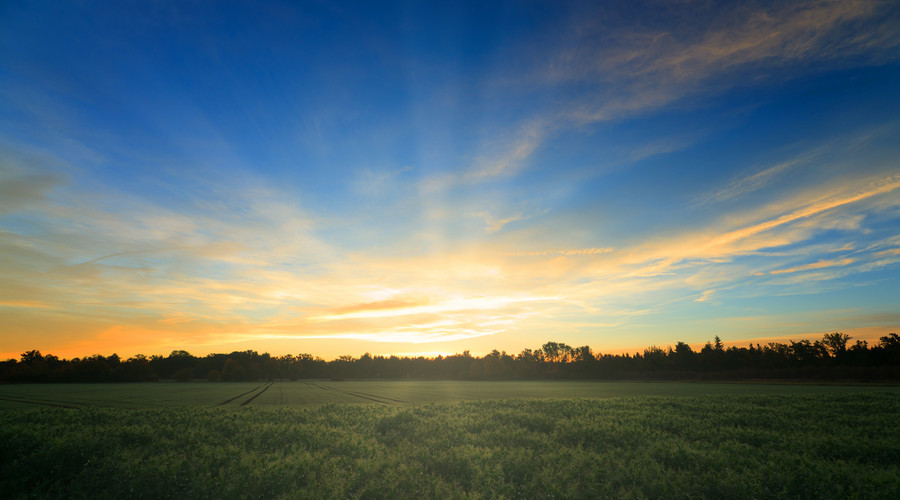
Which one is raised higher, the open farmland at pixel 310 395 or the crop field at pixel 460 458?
the crop field at pixel 460 458

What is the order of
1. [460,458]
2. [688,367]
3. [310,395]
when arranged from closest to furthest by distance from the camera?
[460,458] → [310,395] → [688,367]

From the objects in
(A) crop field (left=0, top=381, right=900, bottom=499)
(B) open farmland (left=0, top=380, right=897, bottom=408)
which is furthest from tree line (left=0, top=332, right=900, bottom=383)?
(A) crop field (left=0, top=381, right=900, bottom=499)

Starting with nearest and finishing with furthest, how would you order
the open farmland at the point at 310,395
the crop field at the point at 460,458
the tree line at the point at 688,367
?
the crop field at the point at 460,458 → the open farmland at the point at 310,395 → the tree line at the point at 688,367

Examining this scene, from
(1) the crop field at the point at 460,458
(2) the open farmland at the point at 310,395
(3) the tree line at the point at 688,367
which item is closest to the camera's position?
(1) the crop field at the point at 460,458

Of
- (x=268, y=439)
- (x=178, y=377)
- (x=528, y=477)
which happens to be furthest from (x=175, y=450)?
(x=178, y=377)

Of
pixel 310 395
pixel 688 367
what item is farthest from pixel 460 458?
pixel 688 367

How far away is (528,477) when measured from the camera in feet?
54.0

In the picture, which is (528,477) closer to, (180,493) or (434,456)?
(434,456)

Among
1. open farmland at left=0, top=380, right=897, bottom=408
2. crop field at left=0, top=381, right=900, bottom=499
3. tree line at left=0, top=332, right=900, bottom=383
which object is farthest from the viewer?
tree line at left=0, top=332, right=900, bottom=383

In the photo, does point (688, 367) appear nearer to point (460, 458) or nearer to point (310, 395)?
point (310, 395)

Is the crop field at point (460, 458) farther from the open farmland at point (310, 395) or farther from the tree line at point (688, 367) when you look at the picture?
the tree line at point (688, 367)

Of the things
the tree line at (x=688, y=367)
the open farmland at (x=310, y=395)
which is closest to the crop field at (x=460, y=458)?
the open farmland at (x=310, y=395)

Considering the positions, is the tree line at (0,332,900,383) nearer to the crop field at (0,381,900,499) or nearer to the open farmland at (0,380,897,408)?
the open farmland at (0,380,897,408)

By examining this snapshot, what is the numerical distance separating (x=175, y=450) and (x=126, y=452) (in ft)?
6.88
